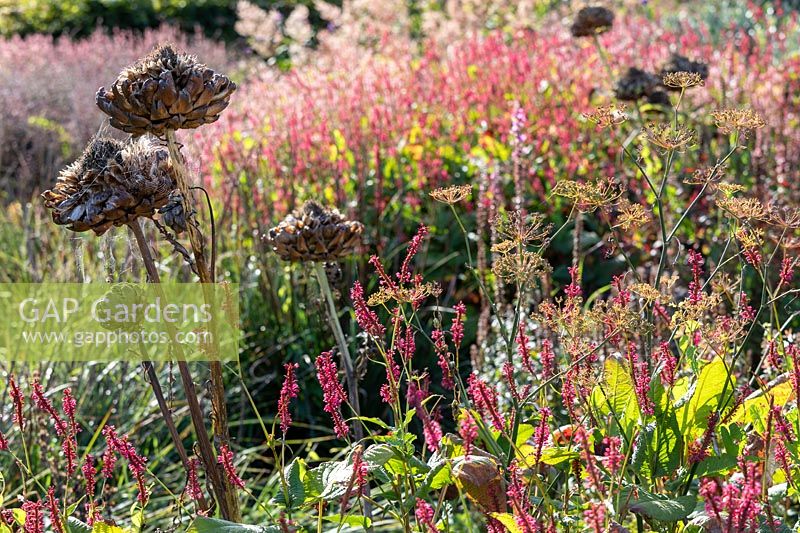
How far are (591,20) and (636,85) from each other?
0.52 metres

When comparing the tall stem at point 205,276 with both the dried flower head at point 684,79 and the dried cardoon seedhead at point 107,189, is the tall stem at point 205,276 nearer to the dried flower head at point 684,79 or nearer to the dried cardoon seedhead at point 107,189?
the dried cardoon seedhead at point 107,189

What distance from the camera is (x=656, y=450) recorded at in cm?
157

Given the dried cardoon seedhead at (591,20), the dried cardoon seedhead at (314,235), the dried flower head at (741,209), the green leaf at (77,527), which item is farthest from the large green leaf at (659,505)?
the dried cardoon seedhead at (591,20)

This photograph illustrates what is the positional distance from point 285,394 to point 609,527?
517 millimetres

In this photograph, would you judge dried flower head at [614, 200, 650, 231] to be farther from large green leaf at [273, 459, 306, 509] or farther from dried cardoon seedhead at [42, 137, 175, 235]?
dried cardoon seedhead at [42, 137, 175, 235]

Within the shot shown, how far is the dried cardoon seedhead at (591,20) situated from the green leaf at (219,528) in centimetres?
309

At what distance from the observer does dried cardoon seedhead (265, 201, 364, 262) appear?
7.20 ft

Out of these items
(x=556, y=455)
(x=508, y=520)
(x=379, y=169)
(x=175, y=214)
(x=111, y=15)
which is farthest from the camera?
(x=111, y=15)

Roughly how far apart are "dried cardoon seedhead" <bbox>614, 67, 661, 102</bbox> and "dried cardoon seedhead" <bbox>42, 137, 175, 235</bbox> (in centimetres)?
240

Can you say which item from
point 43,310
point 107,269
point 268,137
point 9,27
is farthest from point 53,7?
point 107,269

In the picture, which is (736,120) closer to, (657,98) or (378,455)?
(378,455)

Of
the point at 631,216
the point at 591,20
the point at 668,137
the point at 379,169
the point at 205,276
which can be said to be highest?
the point at 668,137

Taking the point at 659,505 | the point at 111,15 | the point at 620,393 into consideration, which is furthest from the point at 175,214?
the point at 111,15

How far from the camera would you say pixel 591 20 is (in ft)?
13.3
